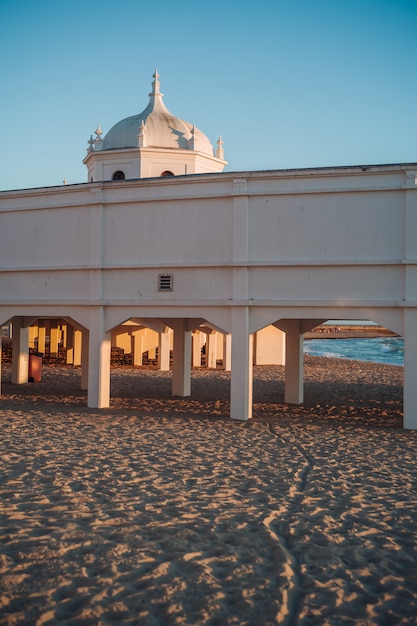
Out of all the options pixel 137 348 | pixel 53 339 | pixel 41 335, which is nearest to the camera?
pixel 137 348

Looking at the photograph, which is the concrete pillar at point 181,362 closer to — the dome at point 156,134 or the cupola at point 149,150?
the cupola at point 149,150

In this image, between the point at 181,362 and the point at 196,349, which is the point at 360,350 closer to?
the point at 196,349

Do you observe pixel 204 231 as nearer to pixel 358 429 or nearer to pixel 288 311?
pixel 288 311

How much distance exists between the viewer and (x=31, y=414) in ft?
54.4

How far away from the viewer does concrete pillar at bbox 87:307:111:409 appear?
56.7 ft

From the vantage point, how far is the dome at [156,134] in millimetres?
21359

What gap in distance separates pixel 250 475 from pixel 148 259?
7778 millimetres

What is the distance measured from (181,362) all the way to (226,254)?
6.36 metres

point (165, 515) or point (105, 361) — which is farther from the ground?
point (105, 361)

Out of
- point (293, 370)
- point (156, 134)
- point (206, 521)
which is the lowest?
point (206, 521)

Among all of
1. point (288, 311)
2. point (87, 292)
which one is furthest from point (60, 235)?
point (288, 311)

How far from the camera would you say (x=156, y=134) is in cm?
2152

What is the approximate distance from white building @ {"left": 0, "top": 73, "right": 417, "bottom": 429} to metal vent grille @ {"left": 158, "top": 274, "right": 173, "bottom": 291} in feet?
0.08

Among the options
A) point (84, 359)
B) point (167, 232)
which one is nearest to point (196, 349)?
point (84, 359)
